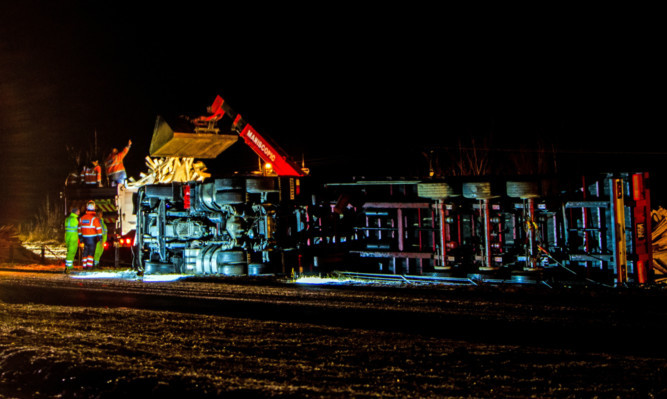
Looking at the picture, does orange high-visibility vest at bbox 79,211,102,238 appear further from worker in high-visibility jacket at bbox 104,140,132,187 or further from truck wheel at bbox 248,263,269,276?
worker in high-visibility jacket at bbox 104,140,132,187

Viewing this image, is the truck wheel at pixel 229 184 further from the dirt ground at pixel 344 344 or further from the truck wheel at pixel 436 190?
the truck wheel at pixel 436 190

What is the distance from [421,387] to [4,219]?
48931 millimetres

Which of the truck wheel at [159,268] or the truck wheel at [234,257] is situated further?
the truck wheel at [159,268]

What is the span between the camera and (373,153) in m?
28.7

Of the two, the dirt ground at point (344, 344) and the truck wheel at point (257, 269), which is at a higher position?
the truck wheel at point (257, 269)

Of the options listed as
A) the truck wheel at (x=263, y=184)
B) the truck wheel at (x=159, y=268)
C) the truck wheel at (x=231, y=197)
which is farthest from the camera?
the truck wheel at (x=159, y=268)

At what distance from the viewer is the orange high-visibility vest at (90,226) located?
49.1ft

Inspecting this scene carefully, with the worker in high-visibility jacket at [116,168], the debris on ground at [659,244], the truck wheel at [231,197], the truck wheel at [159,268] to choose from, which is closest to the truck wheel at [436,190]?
the truck wheel at [231,197]

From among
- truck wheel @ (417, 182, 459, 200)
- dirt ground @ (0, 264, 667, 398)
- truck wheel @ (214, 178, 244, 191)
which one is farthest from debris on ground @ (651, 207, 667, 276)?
truck wheel @ (214, 178, 244, 191)

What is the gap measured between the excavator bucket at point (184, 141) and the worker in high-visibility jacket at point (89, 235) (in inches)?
114

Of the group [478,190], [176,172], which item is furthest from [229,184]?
[176,172]

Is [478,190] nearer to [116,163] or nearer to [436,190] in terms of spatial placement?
[436,190]

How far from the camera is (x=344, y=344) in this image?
5844 mm

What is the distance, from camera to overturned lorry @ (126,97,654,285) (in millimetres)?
9320
